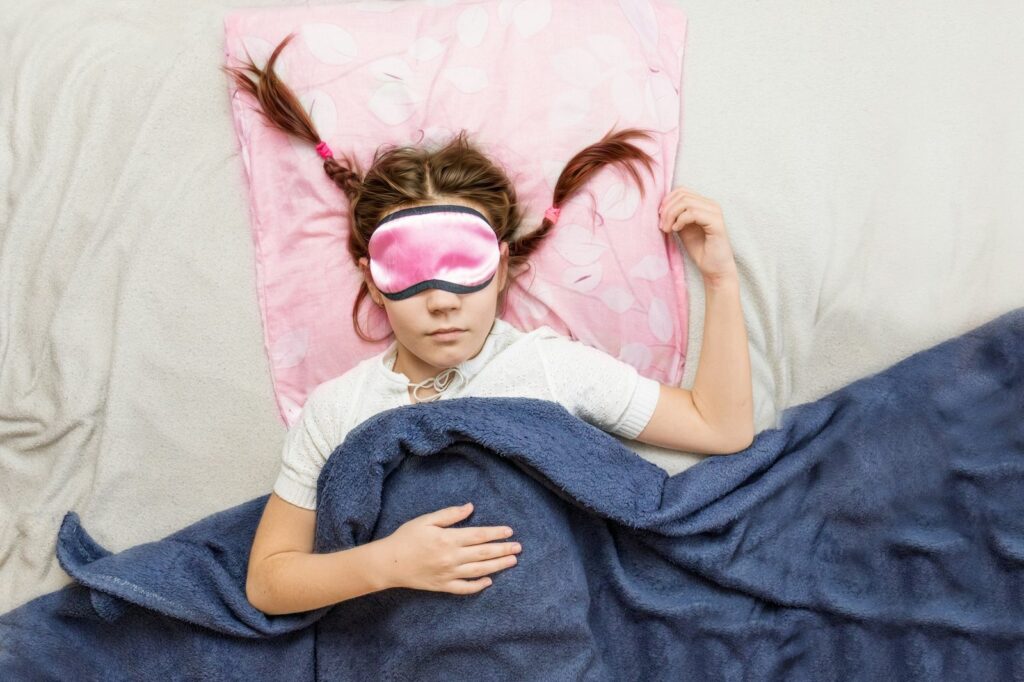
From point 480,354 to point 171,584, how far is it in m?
0.46

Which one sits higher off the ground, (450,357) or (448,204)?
(448,204)

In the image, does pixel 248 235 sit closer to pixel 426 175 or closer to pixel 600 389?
pixel 426 175

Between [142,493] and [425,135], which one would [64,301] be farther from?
[425,135]

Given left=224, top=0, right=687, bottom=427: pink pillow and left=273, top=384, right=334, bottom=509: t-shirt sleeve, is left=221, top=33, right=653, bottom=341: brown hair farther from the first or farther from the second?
left=273, top=384, right=334, bottom=509: t-shirt sleeve

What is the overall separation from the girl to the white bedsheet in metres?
0.06

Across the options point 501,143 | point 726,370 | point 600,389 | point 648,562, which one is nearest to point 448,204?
point 501,143

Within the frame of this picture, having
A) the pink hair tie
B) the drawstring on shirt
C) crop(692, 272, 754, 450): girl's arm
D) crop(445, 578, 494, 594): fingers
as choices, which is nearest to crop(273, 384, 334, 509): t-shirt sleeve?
the drawstring on shirt

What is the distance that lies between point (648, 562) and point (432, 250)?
0.46 metres

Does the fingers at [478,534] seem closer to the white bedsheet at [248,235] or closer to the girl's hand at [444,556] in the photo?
the girl's hand at [444,556]

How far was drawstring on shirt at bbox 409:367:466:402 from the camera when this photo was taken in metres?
Answer: 1.22

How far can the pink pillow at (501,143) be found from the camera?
1.25m

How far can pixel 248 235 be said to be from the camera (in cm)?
130

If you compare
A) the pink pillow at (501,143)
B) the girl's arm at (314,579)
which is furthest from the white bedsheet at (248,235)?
the girl's arm at (314,579)

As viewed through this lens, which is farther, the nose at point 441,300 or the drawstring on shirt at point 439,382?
the drawstring on shirt at point 439,382
